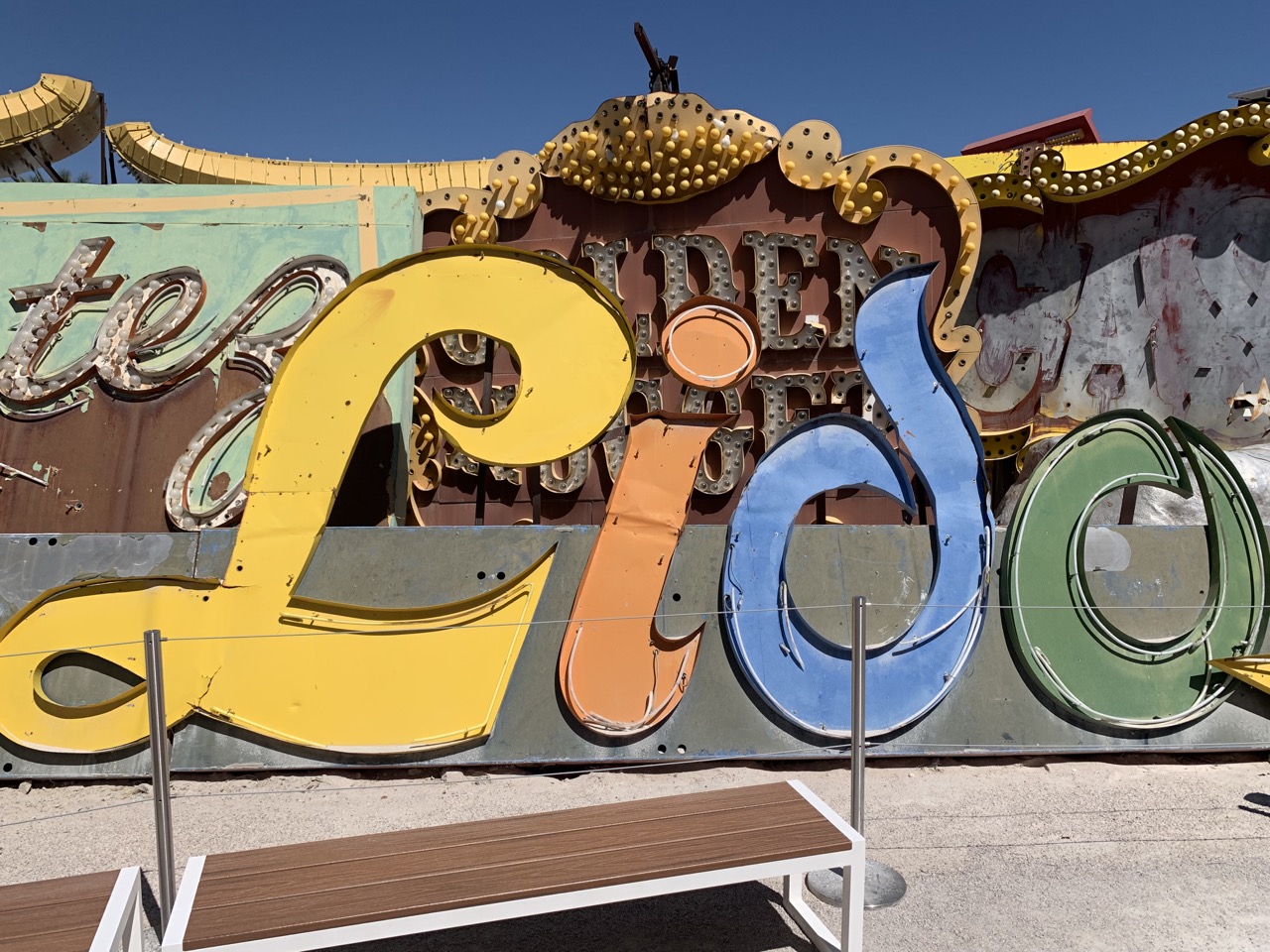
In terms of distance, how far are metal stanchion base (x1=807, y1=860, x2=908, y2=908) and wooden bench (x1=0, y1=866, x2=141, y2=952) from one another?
7.60 ft

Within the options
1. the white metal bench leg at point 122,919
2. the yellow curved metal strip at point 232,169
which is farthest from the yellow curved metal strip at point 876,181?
the yellow curved metal strip at point 232,169

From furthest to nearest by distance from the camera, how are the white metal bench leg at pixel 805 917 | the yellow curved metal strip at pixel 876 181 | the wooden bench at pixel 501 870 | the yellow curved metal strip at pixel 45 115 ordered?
the yellow curved metal strip at pixel 45 115
the yellow curved metal strip at pixel 876 181
the white metal bench leg at pixel 805 917
the wooden bench at pixel 501 870

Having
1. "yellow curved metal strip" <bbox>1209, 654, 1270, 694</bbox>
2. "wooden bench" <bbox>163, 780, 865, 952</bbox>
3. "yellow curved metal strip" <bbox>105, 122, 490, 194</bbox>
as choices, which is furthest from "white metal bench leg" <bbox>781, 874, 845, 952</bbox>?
"yellow curved metal strip" <bbox>105, 122, 490, 194</bbox>

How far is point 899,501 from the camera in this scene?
16.8 ft

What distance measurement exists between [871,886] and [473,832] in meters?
1.60

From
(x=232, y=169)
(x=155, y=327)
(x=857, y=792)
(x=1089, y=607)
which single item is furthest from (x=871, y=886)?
(x=232, y=169)

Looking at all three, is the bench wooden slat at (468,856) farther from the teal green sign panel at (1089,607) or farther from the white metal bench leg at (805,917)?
the teal green sign panel at (1089,607)

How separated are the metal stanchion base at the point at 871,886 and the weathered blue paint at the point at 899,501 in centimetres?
128

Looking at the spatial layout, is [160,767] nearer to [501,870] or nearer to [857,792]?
[501,870]

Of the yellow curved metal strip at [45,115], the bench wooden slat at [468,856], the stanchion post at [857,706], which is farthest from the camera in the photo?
the yellow curved metal strip at [45,115]

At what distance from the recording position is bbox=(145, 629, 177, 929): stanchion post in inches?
128

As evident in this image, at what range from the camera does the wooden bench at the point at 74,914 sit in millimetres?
2477

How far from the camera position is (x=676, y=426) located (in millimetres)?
5145

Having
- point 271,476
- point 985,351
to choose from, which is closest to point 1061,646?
point 271,476
